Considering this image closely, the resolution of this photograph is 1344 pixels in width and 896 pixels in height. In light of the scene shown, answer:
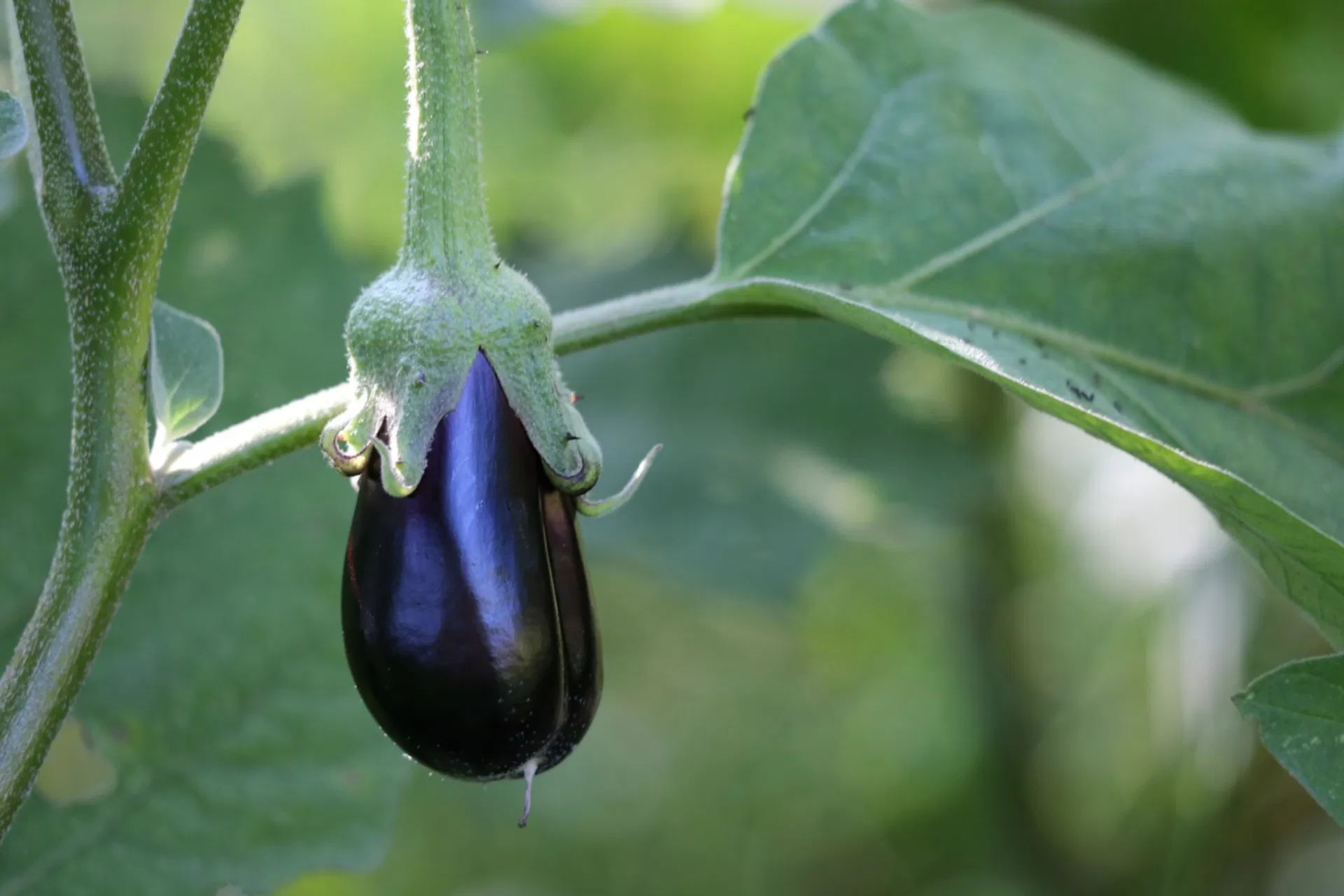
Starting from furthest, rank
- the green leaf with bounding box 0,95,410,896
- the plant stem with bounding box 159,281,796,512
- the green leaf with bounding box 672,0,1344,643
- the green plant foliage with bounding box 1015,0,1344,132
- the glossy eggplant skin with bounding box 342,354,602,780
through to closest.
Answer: the green plant foliage with bounding box 1015,0,1344,132, the green leaf with bounding box 0,95,410,896, the green leaf with bounding box 672,0,1344,643, the plant stem with bounding box 159,281,796,512, the glossy eggplant skin with bounding box 342,354,602,780

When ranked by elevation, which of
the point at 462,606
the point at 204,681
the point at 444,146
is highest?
the point at 444,146

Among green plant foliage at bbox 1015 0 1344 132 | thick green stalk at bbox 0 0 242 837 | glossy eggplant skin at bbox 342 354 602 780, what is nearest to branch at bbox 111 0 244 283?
thick green stalk at bbox 0 0 242 837

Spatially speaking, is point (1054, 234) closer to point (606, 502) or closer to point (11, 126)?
point (606, 502)

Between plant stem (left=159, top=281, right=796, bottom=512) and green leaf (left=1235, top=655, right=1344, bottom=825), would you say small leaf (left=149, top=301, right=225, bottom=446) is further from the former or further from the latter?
green leaf (left=1235, top=655, right=1344, bottom=825)

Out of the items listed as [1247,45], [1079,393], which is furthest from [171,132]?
[1247,45]

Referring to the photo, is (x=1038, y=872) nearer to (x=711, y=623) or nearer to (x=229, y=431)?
(x=711, y=623)

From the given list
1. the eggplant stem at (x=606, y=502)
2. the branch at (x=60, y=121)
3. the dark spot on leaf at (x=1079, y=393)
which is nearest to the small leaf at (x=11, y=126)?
the branch at (x=60, y=121)
